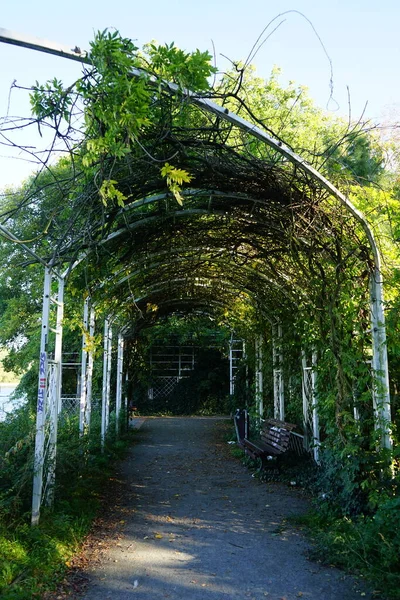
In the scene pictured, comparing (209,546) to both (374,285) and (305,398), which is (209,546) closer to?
(374,285)

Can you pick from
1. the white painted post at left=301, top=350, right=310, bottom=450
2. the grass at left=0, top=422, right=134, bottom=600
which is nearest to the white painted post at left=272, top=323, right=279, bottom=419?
the white painted post at left=301, top=350, right=310, bottom=450

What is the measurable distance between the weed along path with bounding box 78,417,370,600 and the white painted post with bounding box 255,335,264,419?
328 centimetres

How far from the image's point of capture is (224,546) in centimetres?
577

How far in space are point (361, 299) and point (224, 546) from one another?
10.2 ft

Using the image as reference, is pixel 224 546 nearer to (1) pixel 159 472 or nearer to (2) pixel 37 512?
(2) pixel 37 512

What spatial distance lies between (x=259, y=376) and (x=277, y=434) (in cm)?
338

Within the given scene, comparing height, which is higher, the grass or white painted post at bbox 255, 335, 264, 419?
white painted post at bbox 255, 335, 264, 419

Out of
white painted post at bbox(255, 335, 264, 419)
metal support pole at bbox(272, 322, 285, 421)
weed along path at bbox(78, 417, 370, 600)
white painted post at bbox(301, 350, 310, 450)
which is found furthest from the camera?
white painted post at bbox(255, 335, 264, 419)

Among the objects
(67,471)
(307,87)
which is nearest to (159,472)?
(67,471)

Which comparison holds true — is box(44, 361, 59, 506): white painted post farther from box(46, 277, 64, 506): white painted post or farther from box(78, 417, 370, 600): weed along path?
box(78, 417, 370, 600): weed along path

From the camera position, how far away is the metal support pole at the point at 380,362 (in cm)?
587

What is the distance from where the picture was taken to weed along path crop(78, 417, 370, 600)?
179 inches

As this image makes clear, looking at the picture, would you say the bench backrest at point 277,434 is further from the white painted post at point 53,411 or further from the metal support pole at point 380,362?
the white painted post at point 53,411

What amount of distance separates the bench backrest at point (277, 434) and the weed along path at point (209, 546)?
0.76 metres
